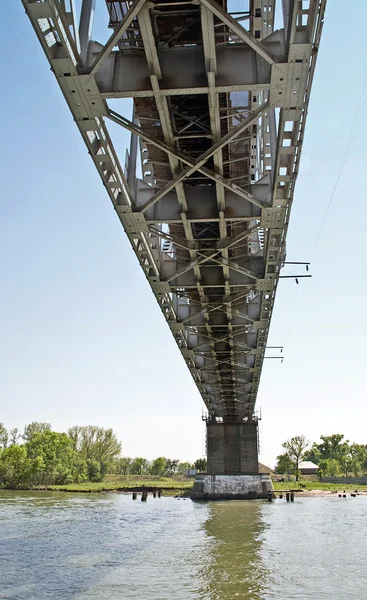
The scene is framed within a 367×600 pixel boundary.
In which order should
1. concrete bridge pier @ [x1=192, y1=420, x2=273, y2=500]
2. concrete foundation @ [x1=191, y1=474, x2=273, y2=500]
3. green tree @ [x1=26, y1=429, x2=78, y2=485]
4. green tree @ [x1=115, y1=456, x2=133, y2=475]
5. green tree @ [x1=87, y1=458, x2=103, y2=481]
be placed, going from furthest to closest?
green tree @ [x1=115, y1=456, x2=133, y2=475] → green tree @ [x1=87, y1=458, x2=103, y2=481] → green tree @ [x1=26, y1=429, x2=78, y2=485] → concrete bridge pier @ [x1=192, y1=420, x2=273, y2=500] → concrete foundation @ [x1=191, y1=474, x2=273, y2=500]

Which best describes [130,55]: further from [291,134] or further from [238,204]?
[238,204]

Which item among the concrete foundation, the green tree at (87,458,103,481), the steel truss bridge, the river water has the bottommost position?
the river water

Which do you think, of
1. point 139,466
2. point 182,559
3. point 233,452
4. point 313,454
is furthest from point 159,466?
point 182,559

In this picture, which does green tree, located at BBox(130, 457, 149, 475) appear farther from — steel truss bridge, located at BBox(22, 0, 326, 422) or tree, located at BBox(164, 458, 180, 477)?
steel truss bridge, located at BBox(22, 0, 326, 422)

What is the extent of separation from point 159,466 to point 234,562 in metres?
115

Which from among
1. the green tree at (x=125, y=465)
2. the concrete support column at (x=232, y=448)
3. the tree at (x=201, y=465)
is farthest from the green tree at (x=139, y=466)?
the concrete support column at (x=232, y=448)

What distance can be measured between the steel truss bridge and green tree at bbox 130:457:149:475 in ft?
390

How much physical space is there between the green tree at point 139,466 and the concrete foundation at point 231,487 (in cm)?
7894

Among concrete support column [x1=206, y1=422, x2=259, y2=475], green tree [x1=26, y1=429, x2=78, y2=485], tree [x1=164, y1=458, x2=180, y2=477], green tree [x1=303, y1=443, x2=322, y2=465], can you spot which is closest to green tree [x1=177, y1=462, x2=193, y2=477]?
tree [x1=164, y1=458, x2=180, y2=477]

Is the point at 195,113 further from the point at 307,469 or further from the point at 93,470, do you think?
the point at 307,469

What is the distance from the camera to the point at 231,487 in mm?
54438

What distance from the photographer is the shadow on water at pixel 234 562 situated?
1288 cm

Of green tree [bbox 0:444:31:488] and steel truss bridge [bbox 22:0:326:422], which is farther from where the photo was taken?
green tree [bbox 0:444:31:488]

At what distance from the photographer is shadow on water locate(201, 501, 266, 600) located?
507 inches
